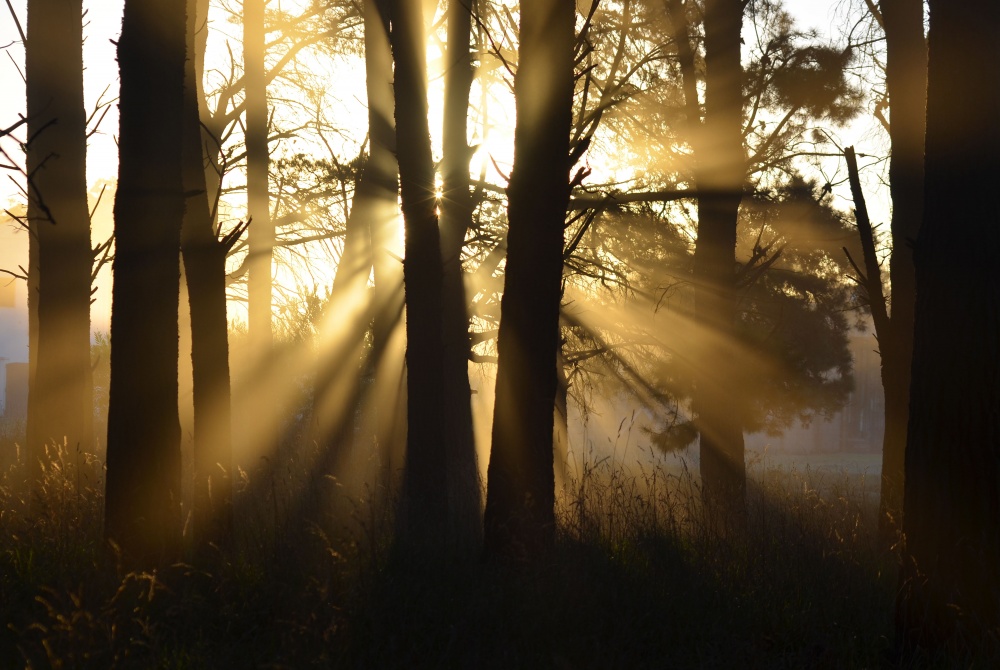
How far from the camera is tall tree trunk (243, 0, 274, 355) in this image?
12.9m

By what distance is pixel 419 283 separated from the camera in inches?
299

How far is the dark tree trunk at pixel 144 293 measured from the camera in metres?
4.77

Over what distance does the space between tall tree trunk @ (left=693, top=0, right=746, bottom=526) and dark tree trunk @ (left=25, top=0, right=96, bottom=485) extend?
6.38 metres

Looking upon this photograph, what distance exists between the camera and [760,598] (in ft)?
14.8

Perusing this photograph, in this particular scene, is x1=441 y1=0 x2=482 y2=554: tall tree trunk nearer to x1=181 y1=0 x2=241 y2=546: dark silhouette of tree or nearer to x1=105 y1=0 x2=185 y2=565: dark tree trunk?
x1=181 y1=0 x2=241 y2=546: dark silhouette of tree

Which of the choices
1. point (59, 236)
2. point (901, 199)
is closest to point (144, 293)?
point (59, 236)

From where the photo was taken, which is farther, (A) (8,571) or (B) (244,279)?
(B) (244,279)

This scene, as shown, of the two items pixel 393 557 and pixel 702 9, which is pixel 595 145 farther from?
pixel 393 557

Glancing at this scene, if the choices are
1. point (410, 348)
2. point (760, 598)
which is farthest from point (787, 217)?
point (760, 598)

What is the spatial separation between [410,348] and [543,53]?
311 cm

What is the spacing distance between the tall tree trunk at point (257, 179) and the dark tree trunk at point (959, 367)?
10.3 meters

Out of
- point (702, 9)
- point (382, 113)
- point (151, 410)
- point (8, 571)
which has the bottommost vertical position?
point (8, 571)

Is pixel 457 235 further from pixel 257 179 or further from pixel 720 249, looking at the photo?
pixel 257 179

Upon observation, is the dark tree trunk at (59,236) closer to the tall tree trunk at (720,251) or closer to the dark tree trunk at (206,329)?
the dark tree trunk at (206,329)
